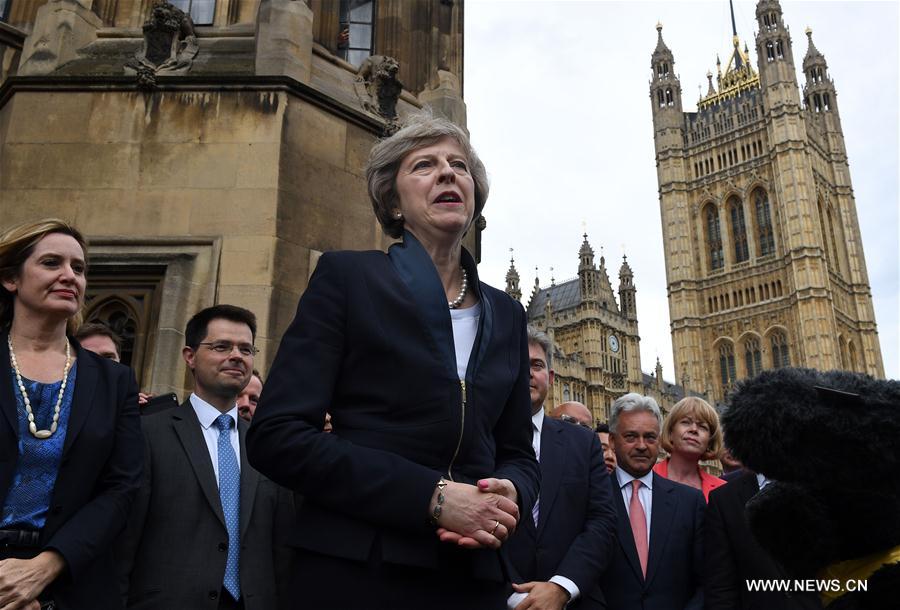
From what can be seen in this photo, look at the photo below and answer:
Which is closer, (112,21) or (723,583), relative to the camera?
(723,583)

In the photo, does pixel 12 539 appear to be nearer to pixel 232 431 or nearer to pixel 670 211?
pixel 232 431

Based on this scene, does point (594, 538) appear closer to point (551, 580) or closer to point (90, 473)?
point (551, 580)

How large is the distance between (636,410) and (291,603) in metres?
2.59

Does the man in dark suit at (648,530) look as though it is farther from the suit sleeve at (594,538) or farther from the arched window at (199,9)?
the arched window at (199,9)

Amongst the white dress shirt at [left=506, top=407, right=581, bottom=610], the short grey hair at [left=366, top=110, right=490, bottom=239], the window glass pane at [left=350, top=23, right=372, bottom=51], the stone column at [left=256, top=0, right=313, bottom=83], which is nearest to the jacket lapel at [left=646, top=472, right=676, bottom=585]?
the white dress shirt at [left=506, top=407, right=581, bottom=610]

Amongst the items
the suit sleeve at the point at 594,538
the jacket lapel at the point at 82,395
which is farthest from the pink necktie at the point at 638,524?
the jacket lapel at the point at 82,395

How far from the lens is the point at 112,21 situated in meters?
5.41

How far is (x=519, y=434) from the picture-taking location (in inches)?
76.3

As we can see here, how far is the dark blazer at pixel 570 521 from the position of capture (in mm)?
2643

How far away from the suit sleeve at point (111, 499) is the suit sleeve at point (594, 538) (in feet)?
Answer: 4.90

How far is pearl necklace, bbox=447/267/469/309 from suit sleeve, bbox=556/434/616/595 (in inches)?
48.1

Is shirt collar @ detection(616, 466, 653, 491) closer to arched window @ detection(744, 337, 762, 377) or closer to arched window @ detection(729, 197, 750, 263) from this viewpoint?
arched window @ detection(744, 337, 762, 377)

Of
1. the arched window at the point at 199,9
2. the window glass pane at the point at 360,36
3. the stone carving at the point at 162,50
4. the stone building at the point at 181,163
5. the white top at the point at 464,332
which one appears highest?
the window glass pane at the point at 360,36

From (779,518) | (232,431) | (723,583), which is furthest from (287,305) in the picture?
(779,518)
